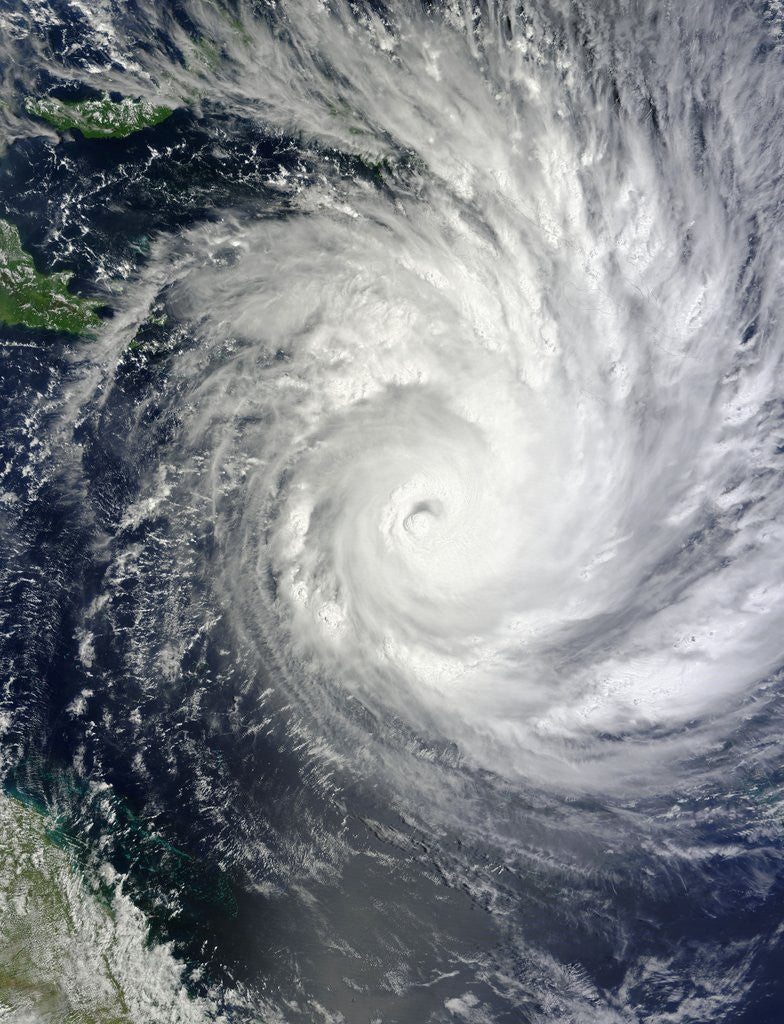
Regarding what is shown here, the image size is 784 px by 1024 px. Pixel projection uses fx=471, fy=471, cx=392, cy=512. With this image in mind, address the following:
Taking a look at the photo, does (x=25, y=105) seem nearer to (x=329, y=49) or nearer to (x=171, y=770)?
(x=329, y=49)

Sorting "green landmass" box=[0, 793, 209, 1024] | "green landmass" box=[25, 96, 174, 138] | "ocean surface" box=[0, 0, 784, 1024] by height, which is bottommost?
"green landmass" box=[0, 793, 209, 1024]

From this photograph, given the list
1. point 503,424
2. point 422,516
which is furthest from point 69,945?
point 503,424

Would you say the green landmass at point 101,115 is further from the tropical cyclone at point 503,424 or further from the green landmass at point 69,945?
the green landmass at point 69,945

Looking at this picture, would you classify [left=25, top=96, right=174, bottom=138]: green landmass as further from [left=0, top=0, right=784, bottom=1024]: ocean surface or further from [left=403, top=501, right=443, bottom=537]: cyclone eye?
[left=403, top=501, right=443, bottom=537]: cyclone eye

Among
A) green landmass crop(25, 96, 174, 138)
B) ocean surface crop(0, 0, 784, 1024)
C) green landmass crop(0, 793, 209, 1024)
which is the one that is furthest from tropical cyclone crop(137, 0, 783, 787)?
green landmass crop(0, 793, 209, 1024)

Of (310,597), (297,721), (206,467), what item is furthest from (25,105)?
(297,721)

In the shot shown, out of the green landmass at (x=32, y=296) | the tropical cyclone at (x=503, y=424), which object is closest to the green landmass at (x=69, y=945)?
the tropical cyclone at (x=503, y=424)
